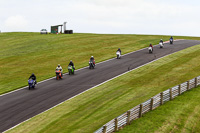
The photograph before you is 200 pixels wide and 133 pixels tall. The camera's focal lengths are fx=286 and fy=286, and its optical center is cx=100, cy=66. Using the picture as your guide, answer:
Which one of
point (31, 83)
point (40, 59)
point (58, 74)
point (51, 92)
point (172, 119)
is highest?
point (58, 74)

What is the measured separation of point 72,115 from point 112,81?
9777mm

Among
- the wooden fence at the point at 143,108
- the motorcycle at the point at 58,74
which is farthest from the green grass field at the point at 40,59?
the wooden fence at the point at 143,108

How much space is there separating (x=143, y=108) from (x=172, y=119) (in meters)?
1.92

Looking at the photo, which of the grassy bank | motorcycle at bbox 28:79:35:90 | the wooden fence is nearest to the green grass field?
motorcycle at bbox 28:79:35:90

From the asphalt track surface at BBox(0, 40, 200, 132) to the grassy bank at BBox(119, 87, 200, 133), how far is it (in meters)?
8.13

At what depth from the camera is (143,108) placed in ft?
59.7

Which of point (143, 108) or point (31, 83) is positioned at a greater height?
point (143, 108)

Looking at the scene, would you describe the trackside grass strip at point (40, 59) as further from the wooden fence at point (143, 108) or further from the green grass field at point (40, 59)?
the wooden fence at point (143, 108)

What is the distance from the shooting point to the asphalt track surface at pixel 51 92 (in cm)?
2081

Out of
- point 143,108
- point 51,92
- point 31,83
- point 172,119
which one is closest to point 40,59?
point 31,83

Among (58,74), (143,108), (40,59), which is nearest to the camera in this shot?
(143,108)

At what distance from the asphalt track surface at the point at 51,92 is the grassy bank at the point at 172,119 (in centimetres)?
813

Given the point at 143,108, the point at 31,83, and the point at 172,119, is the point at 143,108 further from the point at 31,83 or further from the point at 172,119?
the point at 31,83

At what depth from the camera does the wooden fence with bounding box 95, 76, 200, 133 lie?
1529cm
